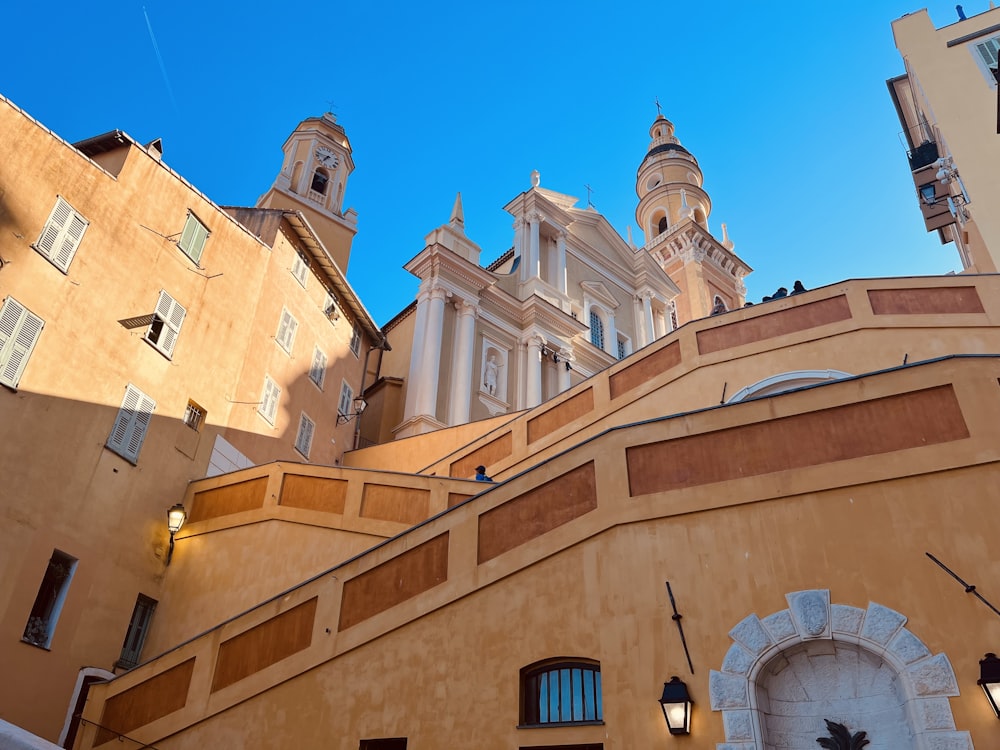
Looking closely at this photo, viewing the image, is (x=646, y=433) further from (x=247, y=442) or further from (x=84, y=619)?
(x=247, y=442)

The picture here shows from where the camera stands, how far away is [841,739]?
7.99 meters

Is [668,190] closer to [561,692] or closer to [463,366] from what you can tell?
[463,366]

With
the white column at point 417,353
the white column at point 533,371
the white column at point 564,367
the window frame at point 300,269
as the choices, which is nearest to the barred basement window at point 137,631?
the window frame at point 300,269

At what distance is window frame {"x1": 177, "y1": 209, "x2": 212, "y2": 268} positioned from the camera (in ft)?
61.7

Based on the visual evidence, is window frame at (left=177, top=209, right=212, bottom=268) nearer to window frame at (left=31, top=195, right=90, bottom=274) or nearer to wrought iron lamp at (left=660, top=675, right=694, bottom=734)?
window frame at (left=31, top=195, right=90, bottom=274)

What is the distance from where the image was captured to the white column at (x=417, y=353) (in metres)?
28.4

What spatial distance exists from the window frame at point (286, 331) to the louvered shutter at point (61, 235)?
19.8ft

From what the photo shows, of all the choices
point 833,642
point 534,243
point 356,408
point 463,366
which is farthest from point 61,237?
point 534,243

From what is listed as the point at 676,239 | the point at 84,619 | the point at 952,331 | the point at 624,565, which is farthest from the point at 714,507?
the point at 676,239

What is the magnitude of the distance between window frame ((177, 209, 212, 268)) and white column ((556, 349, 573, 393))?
16.3 meters

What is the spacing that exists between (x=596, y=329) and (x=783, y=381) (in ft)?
70.7

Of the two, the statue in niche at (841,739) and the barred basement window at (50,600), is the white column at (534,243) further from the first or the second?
the statue in niche at (841,739)

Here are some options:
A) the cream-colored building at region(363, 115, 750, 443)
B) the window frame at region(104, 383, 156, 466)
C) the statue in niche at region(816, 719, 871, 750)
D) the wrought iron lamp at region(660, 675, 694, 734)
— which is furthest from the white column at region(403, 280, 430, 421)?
the statue in niche at region(816, 719, 871, 750)

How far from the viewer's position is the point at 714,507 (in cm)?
936
